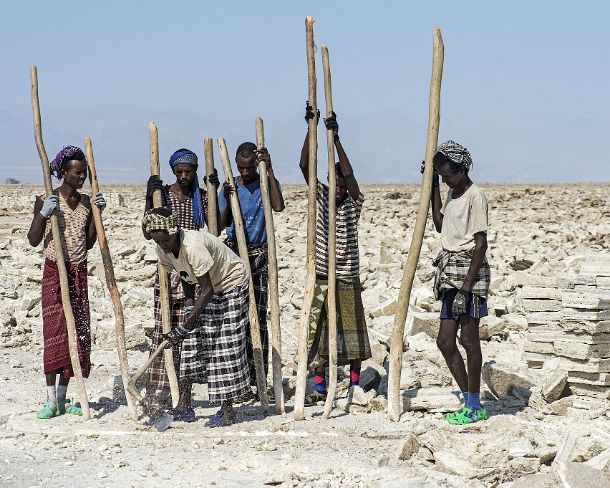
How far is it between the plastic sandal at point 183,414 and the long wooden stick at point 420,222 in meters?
1.33

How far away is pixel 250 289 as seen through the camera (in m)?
6.55

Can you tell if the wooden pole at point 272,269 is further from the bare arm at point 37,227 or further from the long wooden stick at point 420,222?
the bare arm at point 37,227

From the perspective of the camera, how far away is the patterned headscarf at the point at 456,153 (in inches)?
234

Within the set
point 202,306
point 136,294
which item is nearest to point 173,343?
point 202,306

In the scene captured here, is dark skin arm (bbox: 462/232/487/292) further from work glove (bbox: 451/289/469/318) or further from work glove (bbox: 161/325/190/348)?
work glove (bbox: 161/325/190/348)

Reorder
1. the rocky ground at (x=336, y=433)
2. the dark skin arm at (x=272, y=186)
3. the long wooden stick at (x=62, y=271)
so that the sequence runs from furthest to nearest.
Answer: the dark skin arm at (x=272, y=186), the long wooden stick at (x=62, y=271), the rocky ground at (x=336, y=433)

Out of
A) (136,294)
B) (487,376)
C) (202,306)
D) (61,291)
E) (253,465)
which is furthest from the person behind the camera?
(136,294)

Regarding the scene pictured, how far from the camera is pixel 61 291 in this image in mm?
6395

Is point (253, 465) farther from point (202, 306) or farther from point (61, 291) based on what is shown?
point (61, 291)

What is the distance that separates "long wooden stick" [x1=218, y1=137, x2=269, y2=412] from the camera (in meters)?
6.49

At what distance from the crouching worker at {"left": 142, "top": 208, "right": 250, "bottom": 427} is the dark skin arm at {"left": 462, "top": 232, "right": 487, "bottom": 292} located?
4.72 ft

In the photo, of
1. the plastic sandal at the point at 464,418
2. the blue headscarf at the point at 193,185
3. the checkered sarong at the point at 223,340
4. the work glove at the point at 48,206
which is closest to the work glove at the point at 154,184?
the blue headscarf at the point at 193,185

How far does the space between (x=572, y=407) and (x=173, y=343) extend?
2.70 meters

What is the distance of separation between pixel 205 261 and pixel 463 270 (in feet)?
5.30
